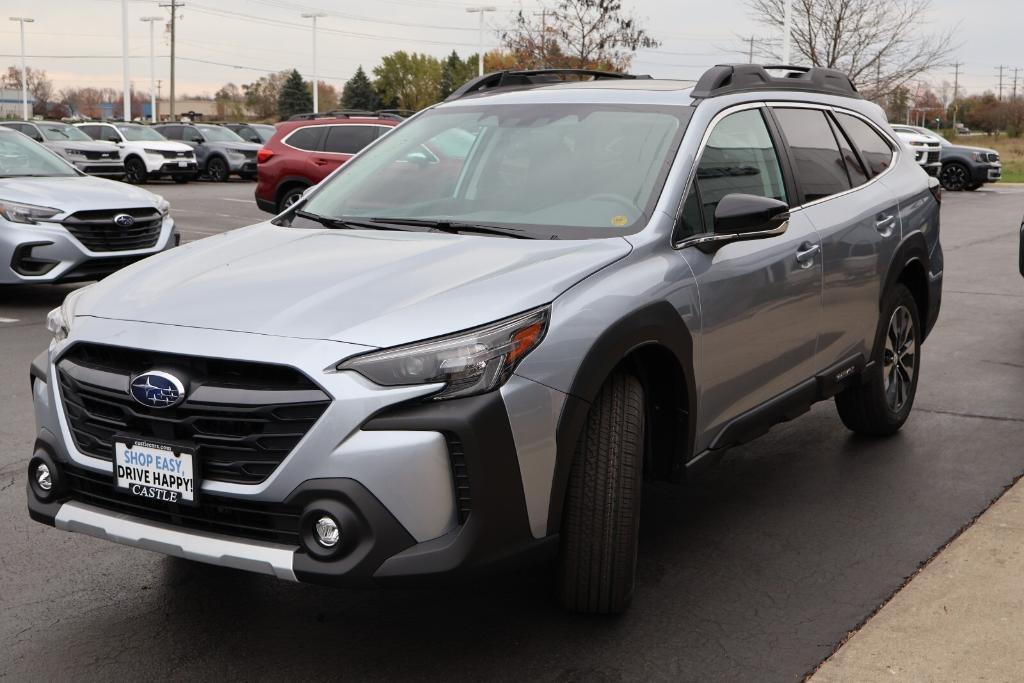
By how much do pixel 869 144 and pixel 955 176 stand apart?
93.3 ft

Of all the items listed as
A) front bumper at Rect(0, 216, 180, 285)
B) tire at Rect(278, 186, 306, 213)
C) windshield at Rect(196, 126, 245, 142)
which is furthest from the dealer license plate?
windshield at Rect(196, 126, 245, 142)

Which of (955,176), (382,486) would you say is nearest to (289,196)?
(382,486)

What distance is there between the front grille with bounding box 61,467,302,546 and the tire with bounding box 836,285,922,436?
138 inches

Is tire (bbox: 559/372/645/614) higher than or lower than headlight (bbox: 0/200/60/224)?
lower

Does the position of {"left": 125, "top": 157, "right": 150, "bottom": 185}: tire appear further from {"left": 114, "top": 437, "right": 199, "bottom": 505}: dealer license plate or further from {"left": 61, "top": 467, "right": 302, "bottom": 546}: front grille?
{"left": 114, "top": 437, "right": 199, "bottom": 505}: dealer license plate

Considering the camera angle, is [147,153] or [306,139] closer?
[306,139]

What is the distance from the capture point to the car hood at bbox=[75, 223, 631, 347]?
135 inches

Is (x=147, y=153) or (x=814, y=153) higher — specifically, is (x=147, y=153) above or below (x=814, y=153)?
below

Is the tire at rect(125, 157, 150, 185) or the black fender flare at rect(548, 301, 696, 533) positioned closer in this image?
the black fender flare at rect(548, 301, 696, 533)

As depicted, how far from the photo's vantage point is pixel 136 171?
1267 inches

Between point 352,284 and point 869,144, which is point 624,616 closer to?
point 352,284

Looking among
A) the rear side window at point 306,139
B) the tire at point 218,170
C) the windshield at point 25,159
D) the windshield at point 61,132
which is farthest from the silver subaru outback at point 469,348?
the tire at point 218,170

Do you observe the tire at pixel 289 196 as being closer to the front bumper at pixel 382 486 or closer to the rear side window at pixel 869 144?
the rear side window at pixel 869 144

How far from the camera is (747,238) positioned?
174 inches
